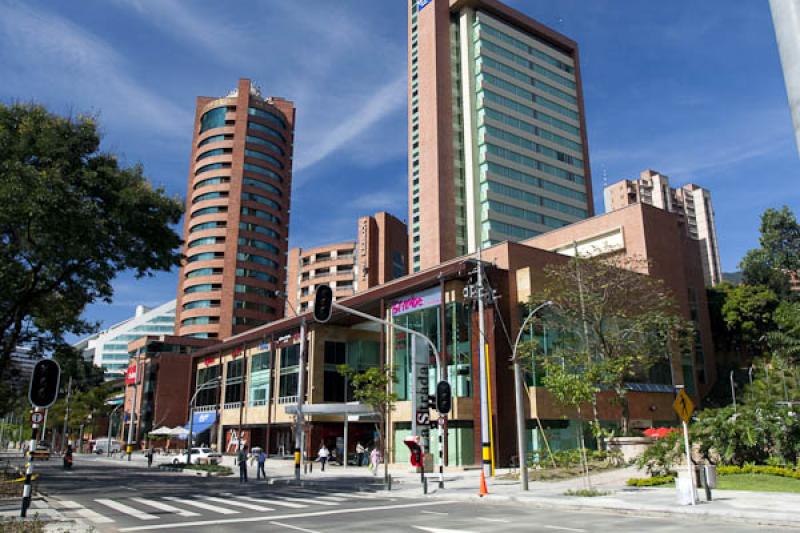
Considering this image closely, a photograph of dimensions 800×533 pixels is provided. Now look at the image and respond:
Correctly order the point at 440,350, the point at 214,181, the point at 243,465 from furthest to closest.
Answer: the point at 214,181 < the point at 440,350 < the point at 243,465

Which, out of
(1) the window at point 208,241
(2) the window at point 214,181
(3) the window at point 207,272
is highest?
(2) the window at point 214,181

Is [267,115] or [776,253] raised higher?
[267,115]

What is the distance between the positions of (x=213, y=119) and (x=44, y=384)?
101920mm

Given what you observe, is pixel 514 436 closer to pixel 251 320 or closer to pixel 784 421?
pixel 784 421

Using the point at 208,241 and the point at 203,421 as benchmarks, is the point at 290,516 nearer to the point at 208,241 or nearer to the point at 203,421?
the point at 203,421

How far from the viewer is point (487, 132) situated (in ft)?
273

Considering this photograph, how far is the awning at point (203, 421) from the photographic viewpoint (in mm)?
72625

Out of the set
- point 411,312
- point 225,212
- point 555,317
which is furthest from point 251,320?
point 555,317

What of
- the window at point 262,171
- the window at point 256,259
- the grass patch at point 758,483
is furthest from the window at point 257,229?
the grass patch at point 758,483

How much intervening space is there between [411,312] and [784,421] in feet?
86.5

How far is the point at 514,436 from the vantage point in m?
39.5

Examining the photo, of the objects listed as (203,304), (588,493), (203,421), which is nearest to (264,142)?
(203,304)

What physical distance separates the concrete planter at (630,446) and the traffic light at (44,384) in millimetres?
25475

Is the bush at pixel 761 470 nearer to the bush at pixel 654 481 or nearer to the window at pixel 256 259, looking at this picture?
the bush at pixel 654 481
